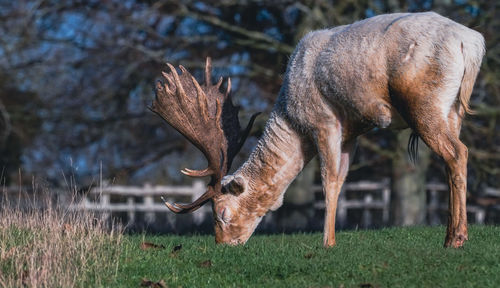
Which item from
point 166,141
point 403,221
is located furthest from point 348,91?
point 166,141

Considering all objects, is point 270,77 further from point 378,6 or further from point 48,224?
point 48,224

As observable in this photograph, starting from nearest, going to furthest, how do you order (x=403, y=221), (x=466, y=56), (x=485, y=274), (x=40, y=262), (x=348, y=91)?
(x=485, y=274) < (x=40, y=262) < (x=466, y=56) < (x=348, y=91) < (x=403, y=221)

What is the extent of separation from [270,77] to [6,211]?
32.6 ft

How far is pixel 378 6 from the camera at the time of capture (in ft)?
58.9

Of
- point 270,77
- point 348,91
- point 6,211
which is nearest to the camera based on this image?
point 348,91

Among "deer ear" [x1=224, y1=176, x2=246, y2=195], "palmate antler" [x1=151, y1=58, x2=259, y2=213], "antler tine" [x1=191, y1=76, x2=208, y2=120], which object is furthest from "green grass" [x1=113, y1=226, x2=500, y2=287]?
"antler tine" [x1=191, y1=76, x2=208, y2=120]

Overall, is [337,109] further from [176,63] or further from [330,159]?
[176,63]

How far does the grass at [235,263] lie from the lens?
6910 millimetres

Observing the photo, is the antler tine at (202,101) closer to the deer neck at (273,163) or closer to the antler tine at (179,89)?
the antler tine at (179,89)

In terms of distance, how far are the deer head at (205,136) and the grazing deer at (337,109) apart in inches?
0.5

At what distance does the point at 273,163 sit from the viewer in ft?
31.2

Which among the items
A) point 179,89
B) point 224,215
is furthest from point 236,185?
point 179,89

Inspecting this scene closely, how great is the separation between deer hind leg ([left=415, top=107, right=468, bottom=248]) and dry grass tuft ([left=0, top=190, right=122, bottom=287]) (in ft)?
11.1

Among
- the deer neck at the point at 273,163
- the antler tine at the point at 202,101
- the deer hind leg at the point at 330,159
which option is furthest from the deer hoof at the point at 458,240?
the antler tine at the point at 202,101
